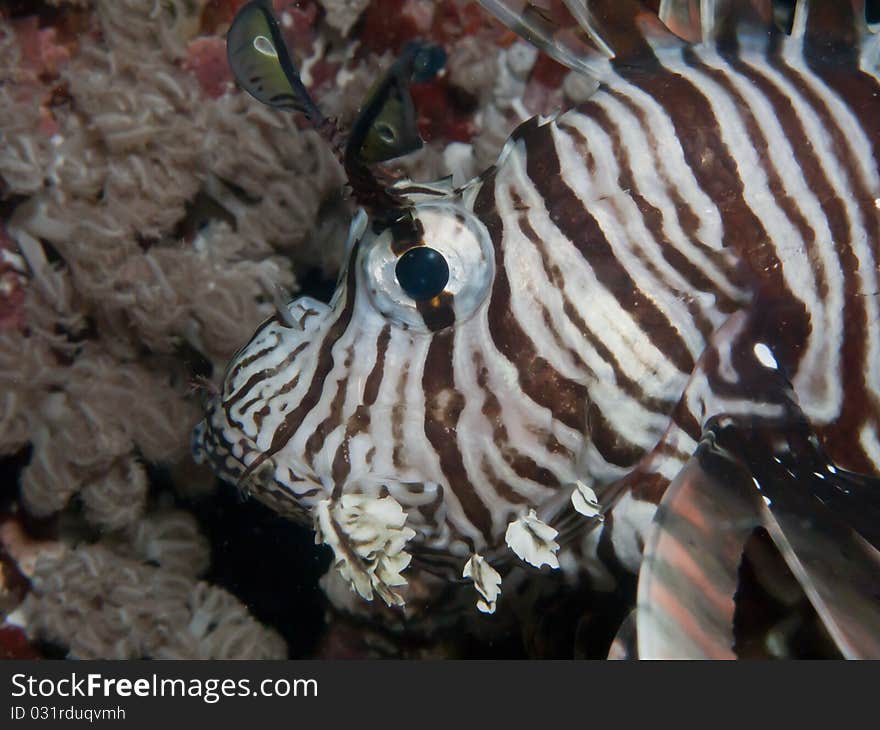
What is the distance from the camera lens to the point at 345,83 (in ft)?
12.6

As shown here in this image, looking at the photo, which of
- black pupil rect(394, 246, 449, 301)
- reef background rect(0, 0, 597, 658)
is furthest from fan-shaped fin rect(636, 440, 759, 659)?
reef background rect(0, 0, 597, 658)

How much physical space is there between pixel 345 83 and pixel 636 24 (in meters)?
1.80

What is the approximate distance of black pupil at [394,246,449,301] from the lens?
209 centimetres

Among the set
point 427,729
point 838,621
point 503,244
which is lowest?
point 427,729

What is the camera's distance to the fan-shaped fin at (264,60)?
187 cm

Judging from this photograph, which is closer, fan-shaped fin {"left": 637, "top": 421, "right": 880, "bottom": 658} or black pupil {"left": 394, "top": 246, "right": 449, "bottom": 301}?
fan-shaped fin {"left": 637, "top": 421, "right": 880, "bottom": 658}

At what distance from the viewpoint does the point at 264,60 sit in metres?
1.90

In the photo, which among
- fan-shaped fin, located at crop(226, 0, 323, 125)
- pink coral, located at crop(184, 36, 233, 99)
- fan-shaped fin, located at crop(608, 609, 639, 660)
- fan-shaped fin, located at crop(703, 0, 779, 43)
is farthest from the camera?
pink coral, located at crop(184, 36, 233, 99)

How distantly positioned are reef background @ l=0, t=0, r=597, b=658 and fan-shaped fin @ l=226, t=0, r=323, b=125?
56.3 inches

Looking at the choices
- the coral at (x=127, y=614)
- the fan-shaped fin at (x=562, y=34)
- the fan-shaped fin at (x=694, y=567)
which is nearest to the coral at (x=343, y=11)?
the fan-shaped fin at (x=562, y=34)

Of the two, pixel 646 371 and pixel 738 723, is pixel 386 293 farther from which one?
pixel 738 723

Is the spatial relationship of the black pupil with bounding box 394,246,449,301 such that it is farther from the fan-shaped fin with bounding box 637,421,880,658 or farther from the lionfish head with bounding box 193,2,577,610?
the fan-shaped fin with bounding box 637,421,880,658

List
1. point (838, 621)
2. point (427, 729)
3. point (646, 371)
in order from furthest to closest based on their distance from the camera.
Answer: point (427, 729) < point (646, 371) < point (838, 621)

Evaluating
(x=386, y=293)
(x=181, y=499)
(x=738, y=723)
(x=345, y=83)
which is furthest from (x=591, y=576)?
(x=345, y=83)
